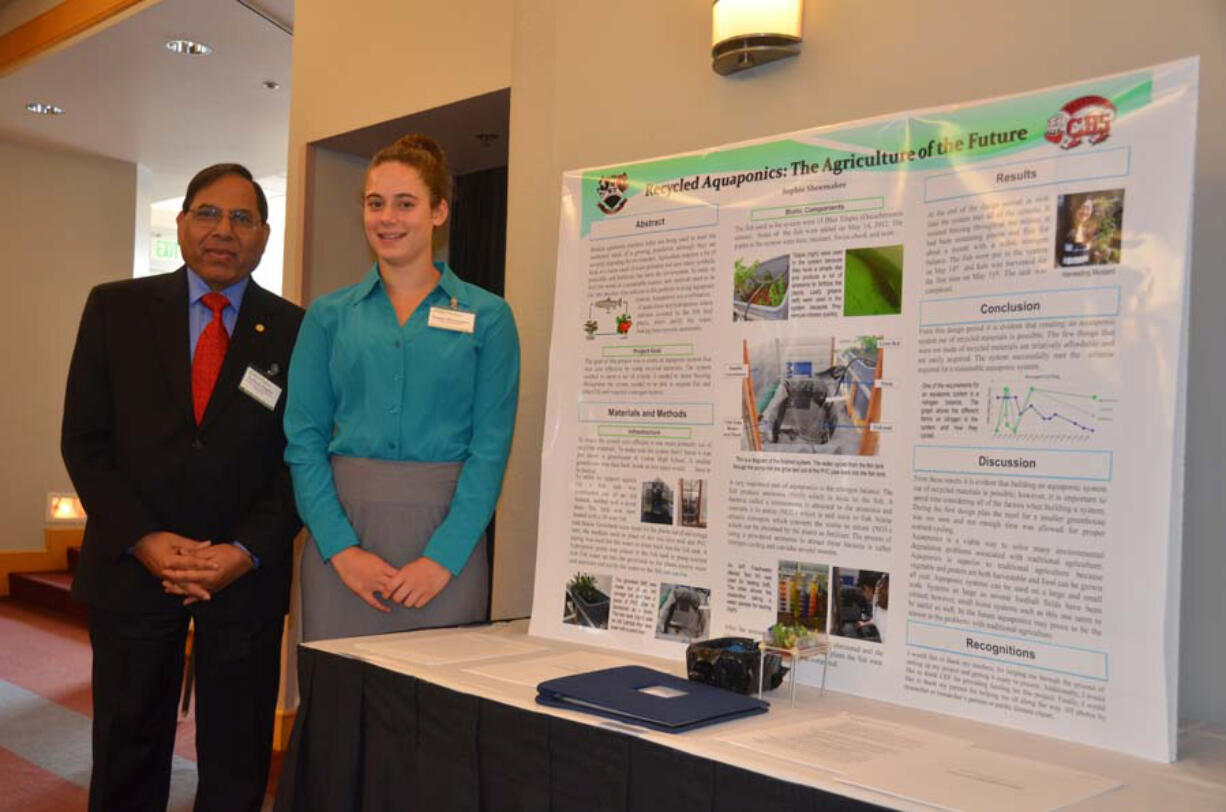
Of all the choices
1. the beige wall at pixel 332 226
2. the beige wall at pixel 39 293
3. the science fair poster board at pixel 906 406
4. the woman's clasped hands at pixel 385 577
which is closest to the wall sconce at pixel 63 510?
the beige wall at pixel 39 293

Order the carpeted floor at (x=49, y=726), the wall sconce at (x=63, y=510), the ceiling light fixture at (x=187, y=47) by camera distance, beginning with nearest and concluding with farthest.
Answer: the carpeted floor at (x=49, y=726) → the ceiling light fixture at (x=187, y=47) → the wall sconce at (x=63, y=510)

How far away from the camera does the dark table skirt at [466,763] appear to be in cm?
118

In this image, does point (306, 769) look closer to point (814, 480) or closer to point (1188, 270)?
point (814, 480)

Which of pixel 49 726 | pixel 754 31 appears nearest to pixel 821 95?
pixel 754 31

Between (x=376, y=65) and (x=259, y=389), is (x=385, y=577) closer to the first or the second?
(x=259, y=389)

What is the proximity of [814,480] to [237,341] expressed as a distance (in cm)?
138

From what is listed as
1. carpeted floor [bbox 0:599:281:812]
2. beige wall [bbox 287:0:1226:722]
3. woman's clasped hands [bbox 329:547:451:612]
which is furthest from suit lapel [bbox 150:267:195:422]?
carpeted floor [bbox 0:599:281:812]

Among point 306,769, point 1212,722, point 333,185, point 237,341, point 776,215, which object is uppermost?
point 333,185

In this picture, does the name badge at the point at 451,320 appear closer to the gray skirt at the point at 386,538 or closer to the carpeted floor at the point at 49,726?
the gray skirt at the point at 386,538

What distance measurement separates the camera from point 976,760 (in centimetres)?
120

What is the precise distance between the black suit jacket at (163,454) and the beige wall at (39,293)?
540 centimetres

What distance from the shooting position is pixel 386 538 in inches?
75.4

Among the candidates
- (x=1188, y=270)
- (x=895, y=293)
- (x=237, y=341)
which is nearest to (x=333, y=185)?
(x=237, y=341)

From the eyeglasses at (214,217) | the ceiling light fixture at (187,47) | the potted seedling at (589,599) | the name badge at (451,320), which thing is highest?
the ceiling light fixture at (187,47)
